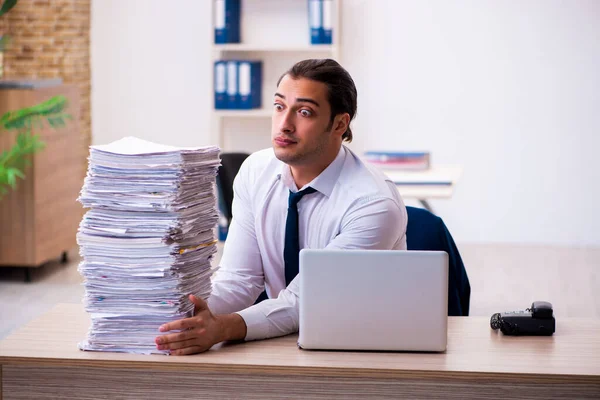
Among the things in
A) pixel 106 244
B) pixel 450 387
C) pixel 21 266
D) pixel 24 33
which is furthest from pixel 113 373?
pixel 24 33

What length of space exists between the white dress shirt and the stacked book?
273cm

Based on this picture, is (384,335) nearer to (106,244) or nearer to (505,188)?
(106,244)

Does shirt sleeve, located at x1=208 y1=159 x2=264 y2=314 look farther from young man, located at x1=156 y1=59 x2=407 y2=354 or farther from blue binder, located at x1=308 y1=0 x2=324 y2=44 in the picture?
blue binder, located at x1=308 y1=0 x2=324 y2=44

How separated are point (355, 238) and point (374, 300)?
32 centimetres

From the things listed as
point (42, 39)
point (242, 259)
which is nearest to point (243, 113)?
point (42, 39)

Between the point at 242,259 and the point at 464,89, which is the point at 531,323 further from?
the point at 464,89

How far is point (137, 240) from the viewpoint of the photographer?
1846 millimetres

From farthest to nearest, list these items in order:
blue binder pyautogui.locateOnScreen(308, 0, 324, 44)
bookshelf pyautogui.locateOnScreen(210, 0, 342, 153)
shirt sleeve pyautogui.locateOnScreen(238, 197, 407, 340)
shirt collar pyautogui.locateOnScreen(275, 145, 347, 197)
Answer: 1. bookshelf pyautogui.locateOnScreen(210, 0, 342, 153)
2. blue binder pyautogui.locateOnScreen(308, 0, 324, 44)
3. shirt collar pyautogui.locateOnScreen(275, 145, 347, 197)
4. shirt sleeve pyautogui.locateOnScreen(238, 197, 407, 340)

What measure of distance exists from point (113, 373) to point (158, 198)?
0.36 metres

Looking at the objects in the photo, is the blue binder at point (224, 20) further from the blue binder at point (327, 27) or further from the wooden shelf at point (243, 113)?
the blue binder at point (327, 27)

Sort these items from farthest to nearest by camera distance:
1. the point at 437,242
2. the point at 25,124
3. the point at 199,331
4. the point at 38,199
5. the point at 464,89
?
the point at 464,89
the point at 38,199
the point at 25,124
the point at 437,242
the point at 199,331

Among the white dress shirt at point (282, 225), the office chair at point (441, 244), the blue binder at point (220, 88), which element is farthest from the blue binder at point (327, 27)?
the white dress shirt at point (282, 225)

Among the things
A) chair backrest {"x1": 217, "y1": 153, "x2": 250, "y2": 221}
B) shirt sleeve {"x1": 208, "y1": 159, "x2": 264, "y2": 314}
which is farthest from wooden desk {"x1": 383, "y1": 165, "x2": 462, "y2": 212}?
shirt sleeve {"x1": 208, "y1": 159, "x2": 264, "y2": 314}

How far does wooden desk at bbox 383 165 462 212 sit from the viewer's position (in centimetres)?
458
